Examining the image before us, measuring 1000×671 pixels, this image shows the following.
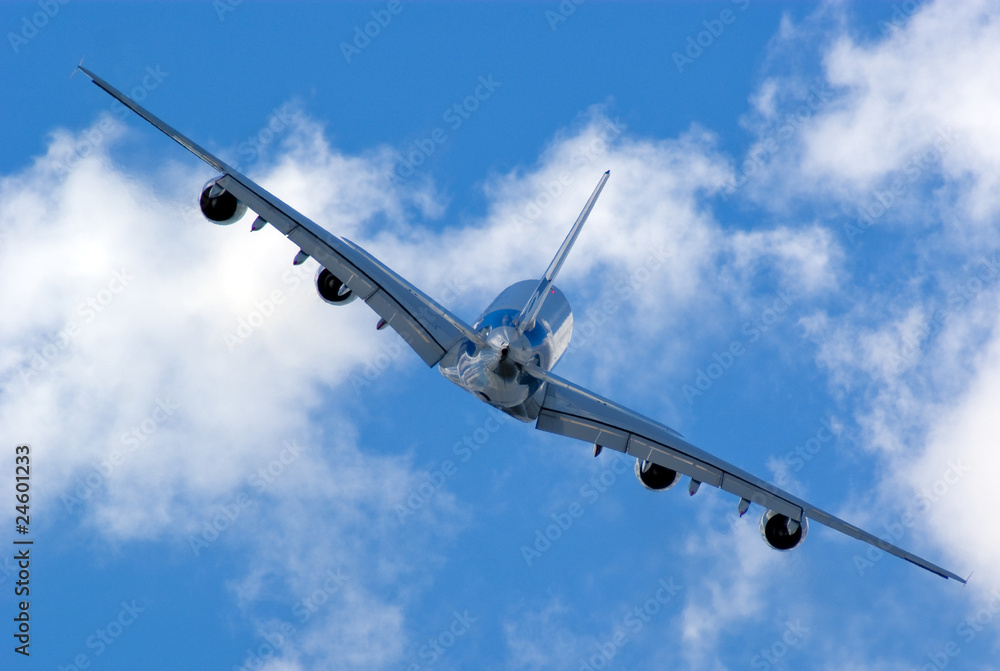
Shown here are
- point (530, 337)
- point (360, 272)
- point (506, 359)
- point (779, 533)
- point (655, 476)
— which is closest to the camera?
point (506, 359)

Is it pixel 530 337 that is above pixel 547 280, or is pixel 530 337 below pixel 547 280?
below

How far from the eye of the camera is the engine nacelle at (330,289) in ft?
200

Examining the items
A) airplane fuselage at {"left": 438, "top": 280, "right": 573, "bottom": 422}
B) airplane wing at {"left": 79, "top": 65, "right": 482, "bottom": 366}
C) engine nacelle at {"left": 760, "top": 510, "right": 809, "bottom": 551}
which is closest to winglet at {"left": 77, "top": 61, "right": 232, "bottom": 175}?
airplane wing at {"left": 79, "top": 65, "right": 482, "bottom": 366}

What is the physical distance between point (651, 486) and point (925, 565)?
442 inches

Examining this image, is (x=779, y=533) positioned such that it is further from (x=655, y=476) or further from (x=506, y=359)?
(x=506, y=359)

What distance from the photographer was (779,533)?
196ft

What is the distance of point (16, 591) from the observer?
188ft

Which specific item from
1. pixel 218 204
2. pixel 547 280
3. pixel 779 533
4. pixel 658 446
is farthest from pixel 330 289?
pixel 779 533

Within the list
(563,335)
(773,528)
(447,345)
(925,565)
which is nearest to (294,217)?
(447,345)

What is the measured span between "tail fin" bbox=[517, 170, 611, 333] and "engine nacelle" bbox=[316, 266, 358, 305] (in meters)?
9.23

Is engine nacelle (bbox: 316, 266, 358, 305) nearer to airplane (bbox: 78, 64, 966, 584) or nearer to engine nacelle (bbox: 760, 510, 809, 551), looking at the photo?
airplane (bbox: 78, 64, 966, 584)

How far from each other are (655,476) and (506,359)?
12696 mm

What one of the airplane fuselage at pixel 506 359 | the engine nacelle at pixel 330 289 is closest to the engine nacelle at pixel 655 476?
the airplane fuselage at pixel 506 359

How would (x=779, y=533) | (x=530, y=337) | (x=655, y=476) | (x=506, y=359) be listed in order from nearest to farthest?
(x=506, y=359) → (x=530, y=337) → (x=779, y=533) → (x=655, y=476)
